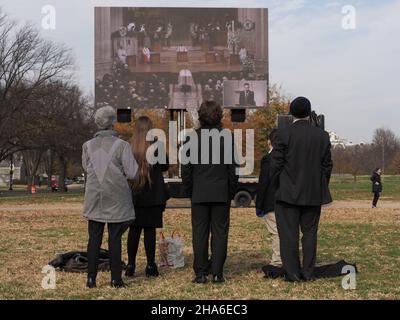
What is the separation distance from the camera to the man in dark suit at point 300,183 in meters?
6.53

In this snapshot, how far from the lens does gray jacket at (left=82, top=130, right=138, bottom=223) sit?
20.5 ft

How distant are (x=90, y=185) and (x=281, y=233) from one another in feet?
6.84

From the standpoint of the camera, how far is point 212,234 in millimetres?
6648

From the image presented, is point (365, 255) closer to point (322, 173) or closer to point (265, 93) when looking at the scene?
point (322, 173)

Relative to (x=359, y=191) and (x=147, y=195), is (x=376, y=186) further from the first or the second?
(x=147, y=195)

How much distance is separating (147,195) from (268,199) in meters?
1.42

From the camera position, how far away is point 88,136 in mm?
47375

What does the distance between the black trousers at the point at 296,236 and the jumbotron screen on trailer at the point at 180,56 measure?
1740 centimetres

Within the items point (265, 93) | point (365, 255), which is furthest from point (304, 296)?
point (265, 93)

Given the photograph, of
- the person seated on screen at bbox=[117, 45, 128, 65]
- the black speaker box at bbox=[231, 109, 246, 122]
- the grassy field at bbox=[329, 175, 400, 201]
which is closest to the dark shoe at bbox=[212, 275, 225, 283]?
the black speaker box at bbox=[231, 109, 246, 122]

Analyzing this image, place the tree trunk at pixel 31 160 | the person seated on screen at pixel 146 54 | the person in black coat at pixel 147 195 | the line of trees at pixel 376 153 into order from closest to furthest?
1. the person in black coat at pixel 147 195
2. the person seated on screen at pixel 146 54
3. the tree trunk at pixel 31 160
4. the line of trees at pixel 376 153

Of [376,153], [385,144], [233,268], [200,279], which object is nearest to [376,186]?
[233,268]

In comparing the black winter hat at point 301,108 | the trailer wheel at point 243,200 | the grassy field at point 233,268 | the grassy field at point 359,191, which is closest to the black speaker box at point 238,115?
the trailer wheel at point 243,200

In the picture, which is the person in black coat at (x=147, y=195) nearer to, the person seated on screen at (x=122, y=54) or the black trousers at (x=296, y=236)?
the black trousers at (x=296, y=236)
